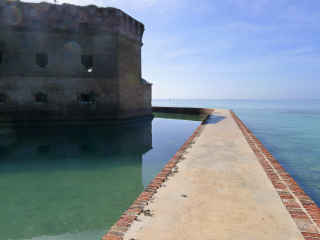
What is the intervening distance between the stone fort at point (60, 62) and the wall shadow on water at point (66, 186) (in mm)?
6794

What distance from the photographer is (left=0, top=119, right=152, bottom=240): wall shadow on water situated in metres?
3.74

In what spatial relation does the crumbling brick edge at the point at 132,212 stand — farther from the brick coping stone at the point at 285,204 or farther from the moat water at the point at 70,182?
the moat water at the point at 70,182

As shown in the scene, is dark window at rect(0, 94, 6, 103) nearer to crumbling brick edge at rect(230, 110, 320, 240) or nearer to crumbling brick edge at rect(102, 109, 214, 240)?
crumbling brick edge at rect(102, 109, 214, 240)

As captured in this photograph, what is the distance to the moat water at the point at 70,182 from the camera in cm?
374

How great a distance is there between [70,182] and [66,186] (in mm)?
255

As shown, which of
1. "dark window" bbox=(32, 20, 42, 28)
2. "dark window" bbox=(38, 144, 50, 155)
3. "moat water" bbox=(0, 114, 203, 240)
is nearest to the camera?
"moat water" bbox=(0, 114, 203, 240)

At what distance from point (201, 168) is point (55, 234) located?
9.84 feet

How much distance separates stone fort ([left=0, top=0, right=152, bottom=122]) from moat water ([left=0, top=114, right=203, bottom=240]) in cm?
621

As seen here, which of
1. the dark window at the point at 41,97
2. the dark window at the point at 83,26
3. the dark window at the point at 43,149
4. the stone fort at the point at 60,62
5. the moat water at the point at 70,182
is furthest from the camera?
the dark window at the point at 83,26

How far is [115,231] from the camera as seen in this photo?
8.42 ft

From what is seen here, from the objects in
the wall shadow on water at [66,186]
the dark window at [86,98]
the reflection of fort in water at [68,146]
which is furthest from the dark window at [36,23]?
the wall shadow on water at [66,186]

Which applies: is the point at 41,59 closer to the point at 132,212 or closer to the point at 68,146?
the point at 68,146

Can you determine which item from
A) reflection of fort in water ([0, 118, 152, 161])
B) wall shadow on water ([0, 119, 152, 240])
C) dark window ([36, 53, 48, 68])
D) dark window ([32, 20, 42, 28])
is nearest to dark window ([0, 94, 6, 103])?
dark window ([36, 53, 48, 68])

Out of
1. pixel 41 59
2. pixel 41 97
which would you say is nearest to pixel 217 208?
pixel 41 97
